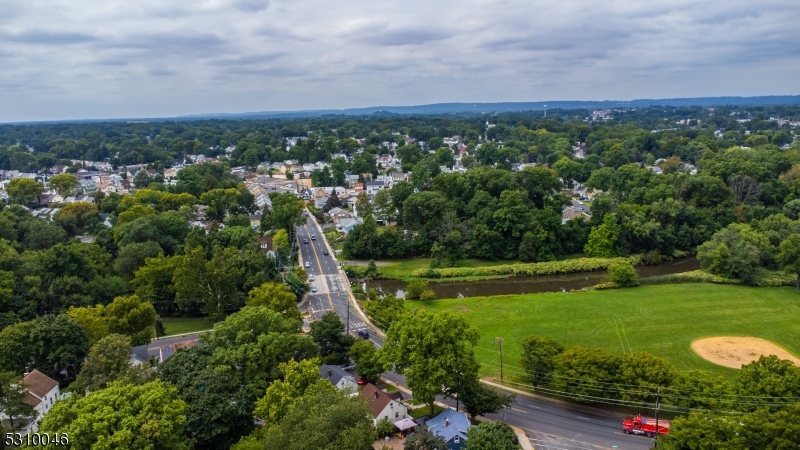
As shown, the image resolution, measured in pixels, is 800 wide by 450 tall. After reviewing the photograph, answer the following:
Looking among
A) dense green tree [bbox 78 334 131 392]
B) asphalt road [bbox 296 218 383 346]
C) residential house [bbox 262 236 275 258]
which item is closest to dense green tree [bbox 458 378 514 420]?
asphalt road [bbox 296 218 383 346]

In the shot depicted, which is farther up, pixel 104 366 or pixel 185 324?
pixel 104 366

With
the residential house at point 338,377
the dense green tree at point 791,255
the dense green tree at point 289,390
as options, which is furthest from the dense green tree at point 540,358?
the dense green tree at point 791,255

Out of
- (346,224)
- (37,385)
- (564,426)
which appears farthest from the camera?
(346,224)

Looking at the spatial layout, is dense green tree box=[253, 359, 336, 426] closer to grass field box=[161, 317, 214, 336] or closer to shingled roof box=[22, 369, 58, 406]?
shingled roof box=[22, 369, 58, 406]

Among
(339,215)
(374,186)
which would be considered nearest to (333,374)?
(339,215)

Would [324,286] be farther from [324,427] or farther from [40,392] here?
[324,427]

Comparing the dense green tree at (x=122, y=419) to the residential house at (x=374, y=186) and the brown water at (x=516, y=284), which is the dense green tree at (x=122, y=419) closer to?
the brown water at (x=516, y=284)

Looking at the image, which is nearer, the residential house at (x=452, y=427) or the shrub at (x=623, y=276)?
the residential house at (x=452, y=427)
